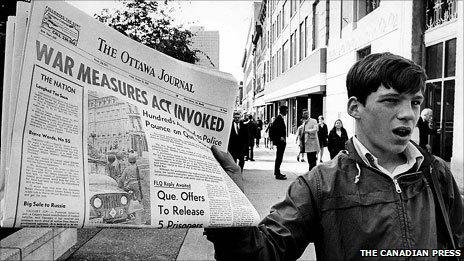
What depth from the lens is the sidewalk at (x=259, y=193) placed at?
450 cm

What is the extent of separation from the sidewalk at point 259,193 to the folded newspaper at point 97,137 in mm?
3198

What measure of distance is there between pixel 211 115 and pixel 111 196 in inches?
17.8

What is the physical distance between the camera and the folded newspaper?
119 cm

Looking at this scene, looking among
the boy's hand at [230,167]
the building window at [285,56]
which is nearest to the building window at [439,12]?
the boy's hand at [230,167]

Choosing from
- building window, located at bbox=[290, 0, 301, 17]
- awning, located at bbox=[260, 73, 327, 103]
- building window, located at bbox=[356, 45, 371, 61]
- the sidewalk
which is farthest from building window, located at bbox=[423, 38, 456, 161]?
building window, located at bbox=[290, 0, 301, 17]

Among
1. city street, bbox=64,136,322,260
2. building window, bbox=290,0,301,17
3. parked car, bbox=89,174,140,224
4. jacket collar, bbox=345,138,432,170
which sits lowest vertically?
city street, bbox=64,136,322,260

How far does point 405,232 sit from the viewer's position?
4.47ft

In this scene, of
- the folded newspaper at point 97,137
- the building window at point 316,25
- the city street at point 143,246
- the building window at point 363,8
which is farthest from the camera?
the building window at point 316,25

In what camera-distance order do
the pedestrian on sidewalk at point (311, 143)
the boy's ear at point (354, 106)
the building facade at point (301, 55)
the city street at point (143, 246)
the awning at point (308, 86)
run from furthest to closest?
the building facade at point (301, 55) → the awning at point (308, 86) → the pedestrian on sidewalk at point (311, 143) → the city street at point (143, 246) → the boy's ear at point (354, 106)

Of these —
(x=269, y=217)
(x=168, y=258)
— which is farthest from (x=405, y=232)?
(x=168, y=258)

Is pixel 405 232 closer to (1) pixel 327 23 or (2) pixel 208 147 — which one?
(2) pixel 208 147

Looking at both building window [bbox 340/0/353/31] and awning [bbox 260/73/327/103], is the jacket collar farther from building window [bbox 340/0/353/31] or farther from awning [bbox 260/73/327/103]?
awning [bbox 260/73/327/103]

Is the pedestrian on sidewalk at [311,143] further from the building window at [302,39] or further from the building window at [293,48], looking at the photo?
the building window at [293,48]

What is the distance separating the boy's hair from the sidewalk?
3.17 m
